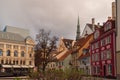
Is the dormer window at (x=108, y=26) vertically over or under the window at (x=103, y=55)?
over

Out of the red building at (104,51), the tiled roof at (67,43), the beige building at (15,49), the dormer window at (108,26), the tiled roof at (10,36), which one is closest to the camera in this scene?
the red building at (104,51)

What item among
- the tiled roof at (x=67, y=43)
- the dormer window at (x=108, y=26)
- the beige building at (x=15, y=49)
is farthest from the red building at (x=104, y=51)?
the beige building at (x=15, y=49)

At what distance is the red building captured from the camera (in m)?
51.1

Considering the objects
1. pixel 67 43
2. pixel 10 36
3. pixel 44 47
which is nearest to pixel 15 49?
pixel 10 36

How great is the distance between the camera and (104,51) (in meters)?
56.4

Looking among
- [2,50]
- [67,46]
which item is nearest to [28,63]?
[2,50]

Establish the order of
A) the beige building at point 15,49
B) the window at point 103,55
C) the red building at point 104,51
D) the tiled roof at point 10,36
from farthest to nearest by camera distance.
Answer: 1. the tiled roof at point 10,36
2. the beige building at point 15,49
3. the window at point 103,55
4. the red building at point 104,51

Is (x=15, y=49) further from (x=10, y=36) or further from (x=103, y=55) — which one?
(x=103, y=55)

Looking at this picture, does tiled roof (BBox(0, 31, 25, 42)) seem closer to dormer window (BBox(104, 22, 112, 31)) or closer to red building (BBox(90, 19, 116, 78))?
red building (BBox(90, 19, 116, 78))

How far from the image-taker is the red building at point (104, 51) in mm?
51125

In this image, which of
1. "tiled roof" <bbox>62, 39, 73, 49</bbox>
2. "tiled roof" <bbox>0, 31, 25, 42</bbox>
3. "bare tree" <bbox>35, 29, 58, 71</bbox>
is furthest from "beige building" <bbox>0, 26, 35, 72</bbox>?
"bare tree" <bbox>35, 29, 58, 71</bbox>

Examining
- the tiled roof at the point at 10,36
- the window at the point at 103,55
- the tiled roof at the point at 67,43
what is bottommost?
the window at the point at 103,55

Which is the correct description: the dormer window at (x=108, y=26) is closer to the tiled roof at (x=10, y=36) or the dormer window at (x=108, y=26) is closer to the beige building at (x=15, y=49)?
the beige building at (x=15, y=49)

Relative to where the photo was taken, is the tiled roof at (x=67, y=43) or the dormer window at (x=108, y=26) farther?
the tiled roof at (x=67, y=43)
